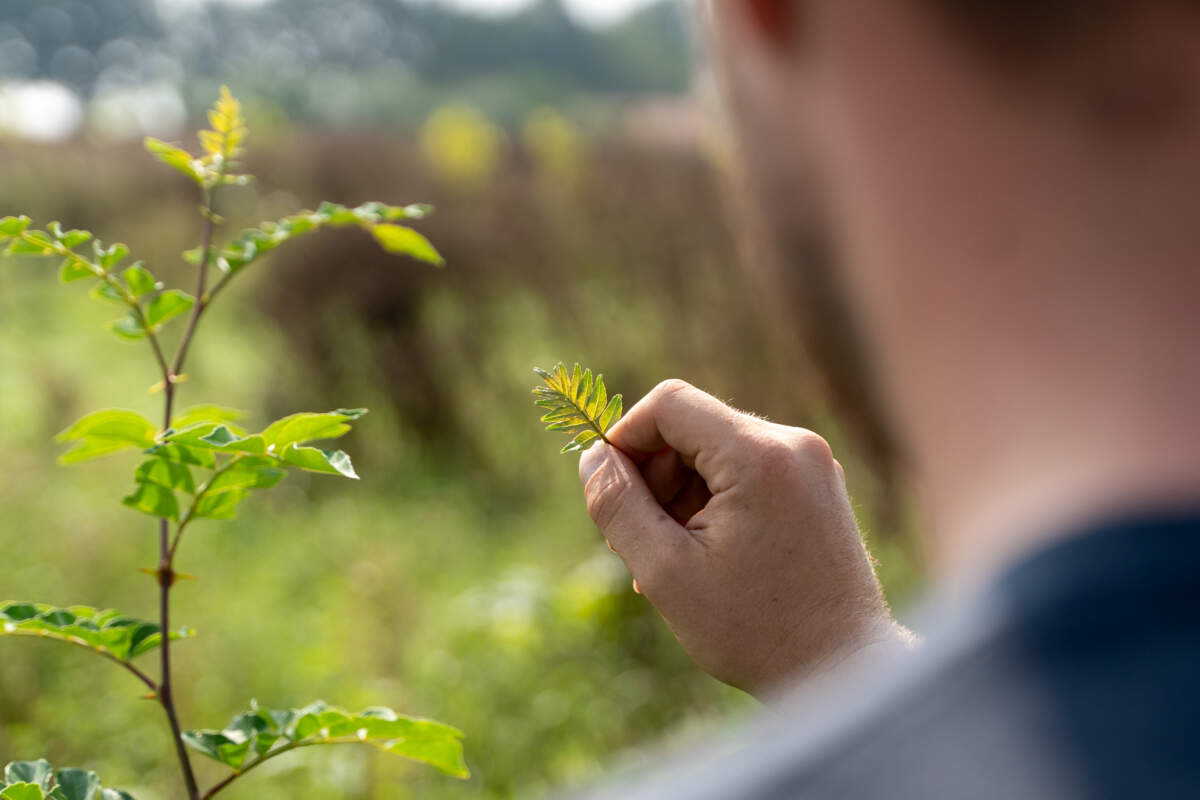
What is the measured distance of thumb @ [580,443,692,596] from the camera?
995 millimetres

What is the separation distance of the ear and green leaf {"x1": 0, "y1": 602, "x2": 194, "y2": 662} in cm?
73

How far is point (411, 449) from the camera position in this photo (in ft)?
19.9

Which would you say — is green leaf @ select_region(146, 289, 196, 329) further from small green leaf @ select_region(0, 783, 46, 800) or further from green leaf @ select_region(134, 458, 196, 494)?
small green leaf @ select_region(0, 783, 46, 800)

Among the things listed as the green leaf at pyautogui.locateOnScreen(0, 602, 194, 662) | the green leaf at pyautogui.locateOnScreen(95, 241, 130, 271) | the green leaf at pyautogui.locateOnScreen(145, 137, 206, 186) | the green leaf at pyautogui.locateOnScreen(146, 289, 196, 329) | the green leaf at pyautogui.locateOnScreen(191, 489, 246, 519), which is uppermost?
the green leaf at pyautogui.locateOnScreen(145, 137, 206, 186)

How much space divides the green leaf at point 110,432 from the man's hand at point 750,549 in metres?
0.45

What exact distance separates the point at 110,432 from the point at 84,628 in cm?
18

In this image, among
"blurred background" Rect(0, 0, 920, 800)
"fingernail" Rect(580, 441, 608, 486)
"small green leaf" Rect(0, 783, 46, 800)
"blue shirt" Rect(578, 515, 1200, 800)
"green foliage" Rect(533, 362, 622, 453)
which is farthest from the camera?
"blurred background" Rect(0, 0, 920, 800)

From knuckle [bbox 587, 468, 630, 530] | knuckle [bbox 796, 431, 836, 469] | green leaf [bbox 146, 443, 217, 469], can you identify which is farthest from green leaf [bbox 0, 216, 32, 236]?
knuckle [bbox 796, 431, 836, 469]

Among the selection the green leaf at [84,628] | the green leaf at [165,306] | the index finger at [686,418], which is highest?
the green leaf at [165,306]

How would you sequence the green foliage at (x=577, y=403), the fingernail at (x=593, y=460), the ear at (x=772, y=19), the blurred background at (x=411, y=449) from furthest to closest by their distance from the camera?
the blurred background at (x=411, y=449), the fingernail at (x=593, y=460), the green foliage at (x=577, y=403), the ear at (x=772, y=19)

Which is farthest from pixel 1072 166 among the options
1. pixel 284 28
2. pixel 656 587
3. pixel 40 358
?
pixel 284 28

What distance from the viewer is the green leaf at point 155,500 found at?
0.96 m

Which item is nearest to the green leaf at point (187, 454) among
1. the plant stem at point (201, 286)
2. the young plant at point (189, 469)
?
the young plant at point (189, 469)

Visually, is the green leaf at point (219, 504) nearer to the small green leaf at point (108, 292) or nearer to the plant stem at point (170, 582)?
the plant stem at point (170, 582)
